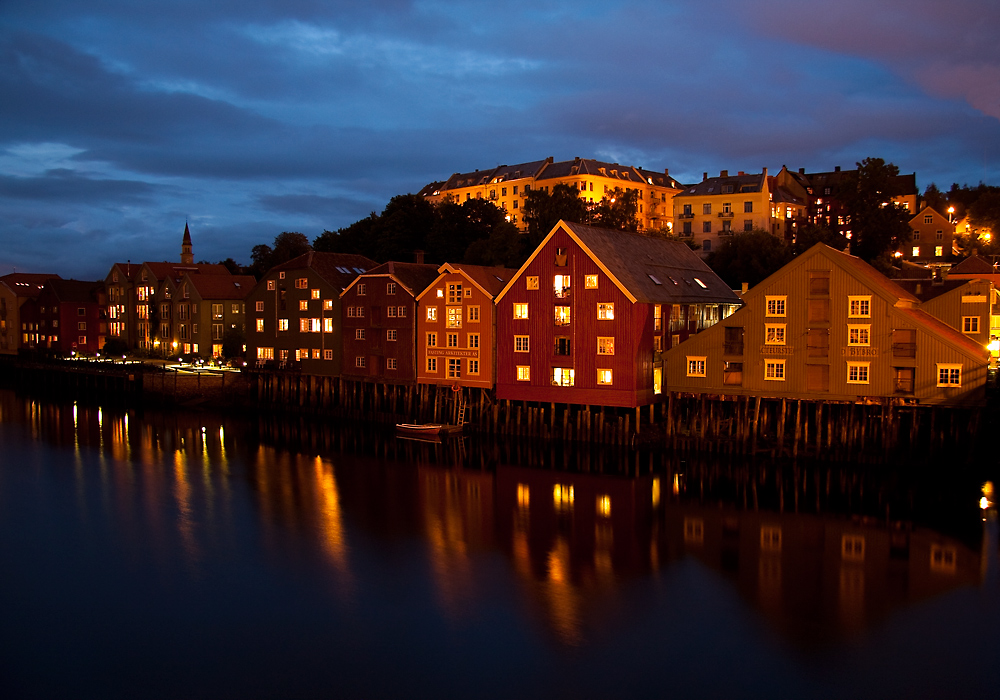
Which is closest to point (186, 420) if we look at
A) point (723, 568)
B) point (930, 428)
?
point (723, 568)

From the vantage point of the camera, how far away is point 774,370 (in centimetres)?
3347

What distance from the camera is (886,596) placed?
19.9 meters

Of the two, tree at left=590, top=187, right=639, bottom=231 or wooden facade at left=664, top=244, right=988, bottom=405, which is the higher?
tree at left=590, top=187, right=639, bottom=231

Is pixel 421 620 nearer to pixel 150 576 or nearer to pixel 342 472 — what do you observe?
pixel 150 576

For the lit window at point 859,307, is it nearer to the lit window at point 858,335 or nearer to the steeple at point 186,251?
the lit window at point 858,335

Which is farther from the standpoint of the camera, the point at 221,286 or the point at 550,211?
the point at 221,286

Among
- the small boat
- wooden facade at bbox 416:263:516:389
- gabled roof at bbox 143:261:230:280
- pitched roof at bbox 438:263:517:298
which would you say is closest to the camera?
the small boat

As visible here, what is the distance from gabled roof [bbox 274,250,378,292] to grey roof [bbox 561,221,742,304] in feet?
63.3

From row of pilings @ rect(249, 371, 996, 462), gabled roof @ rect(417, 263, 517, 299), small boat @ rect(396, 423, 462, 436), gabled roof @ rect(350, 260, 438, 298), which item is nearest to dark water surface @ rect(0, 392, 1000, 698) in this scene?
row of pilings @ rect(249, 371, 996, 462)

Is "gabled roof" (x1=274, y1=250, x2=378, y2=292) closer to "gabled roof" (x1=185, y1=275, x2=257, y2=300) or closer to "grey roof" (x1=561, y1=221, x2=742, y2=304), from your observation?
"gabled roof" (x1=185, y1=275, x2=257, y2=300)

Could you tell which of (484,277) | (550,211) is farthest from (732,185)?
(484,277)

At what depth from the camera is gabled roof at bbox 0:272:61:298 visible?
88.6m

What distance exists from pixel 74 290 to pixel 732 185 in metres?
70.9

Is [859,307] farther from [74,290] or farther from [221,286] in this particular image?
[74,290]
